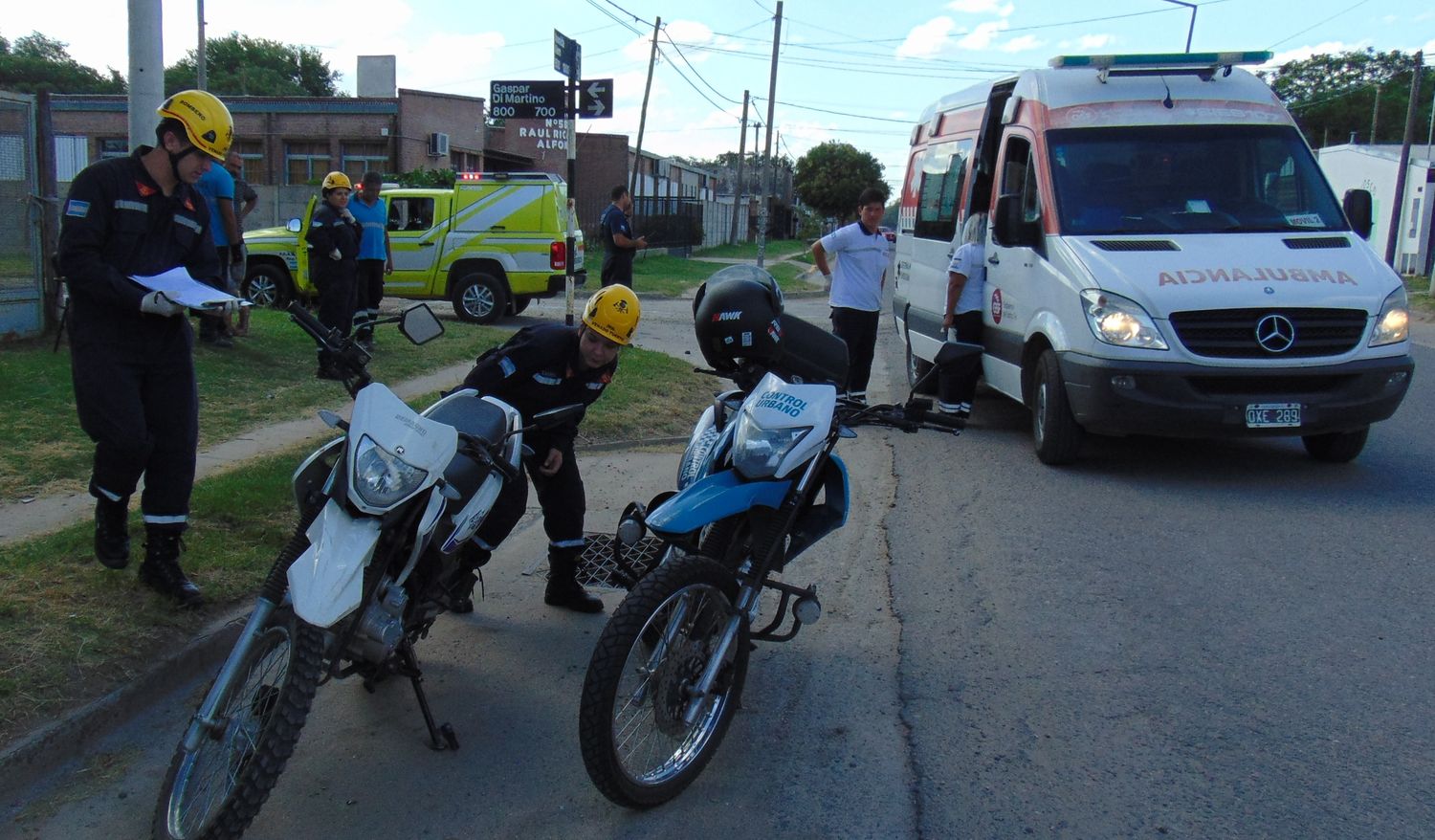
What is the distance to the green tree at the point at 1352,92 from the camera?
52.5 m

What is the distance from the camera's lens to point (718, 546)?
4.00 metres

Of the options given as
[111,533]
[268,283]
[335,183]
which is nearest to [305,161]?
[268,283]

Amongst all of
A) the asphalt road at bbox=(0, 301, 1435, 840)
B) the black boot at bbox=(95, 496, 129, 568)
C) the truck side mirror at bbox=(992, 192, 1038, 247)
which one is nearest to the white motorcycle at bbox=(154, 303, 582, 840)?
the asphalt road at bbox=(0, 301, 1435, 840)

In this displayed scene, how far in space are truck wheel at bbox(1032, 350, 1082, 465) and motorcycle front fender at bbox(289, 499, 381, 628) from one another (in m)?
5.57

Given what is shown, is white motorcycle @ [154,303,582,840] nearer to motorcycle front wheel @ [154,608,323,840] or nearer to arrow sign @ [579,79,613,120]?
motorcycle front wheel @ [154,608,323,840]

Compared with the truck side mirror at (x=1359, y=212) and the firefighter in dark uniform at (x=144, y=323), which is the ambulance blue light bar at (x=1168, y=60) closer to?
the truck side mirror at (x=1359, y=212)

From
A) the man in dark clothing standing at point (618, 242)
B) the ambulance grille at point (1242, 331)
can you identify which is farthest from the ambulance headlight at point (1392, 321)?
the man in dark clothing standing at point (618, 242)

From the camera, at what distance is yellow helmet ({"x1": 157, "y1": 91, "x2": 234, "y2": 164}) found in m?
4.27

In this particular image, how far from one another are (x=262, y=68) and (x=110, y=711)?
78.9 m

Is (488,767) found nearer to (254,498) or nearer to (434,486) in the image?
(434,486)

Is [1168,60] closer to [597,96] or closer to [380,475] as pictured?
[597,96]

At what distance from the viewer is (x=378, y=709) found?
4121 millimetres

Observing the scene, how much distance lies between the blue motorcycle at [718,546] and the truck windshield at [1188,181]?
4318mm

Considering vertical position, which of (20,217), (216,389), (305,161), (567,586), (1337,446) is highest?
(305,161)
